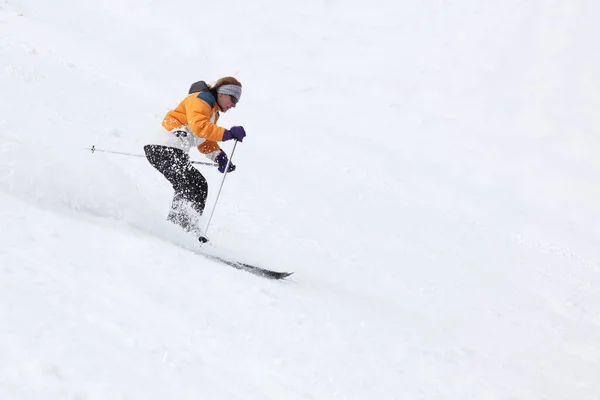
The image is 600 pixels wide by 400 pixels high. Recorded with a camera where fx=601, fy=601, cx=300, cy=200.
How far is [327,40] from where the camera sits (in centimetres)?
1838

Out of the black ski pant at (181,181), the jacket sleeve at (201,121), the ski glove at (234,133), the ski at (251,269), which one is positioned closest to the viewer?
the ski at (251,269)

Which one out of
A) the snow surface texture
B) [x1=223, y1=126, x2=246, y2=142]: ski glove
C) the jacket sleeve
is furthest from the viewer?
[x1=223, y1=126, x2=246, y2=142]: ski glove

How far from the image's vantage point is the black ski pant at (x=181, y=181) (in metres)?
6.49

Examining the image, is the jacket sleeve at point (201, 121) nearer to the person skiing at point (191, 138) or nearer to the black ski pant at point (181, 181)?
the person skiing at point (191, 138)

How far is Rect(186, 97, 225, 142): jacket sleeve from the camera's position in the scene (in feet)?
20.1

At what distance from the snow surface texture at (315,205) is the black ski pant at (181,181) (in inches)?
16.7

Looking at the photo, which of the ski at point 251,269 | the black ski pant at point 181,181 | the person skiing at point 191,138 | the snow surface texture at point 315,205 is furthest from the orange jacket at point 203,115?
the ski at point 251,269

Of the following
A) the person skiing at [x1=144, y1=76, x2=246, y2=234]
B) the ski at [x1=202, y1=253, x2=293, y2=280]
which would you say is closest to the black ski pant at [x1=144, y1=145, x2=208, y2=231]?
the person skiing at [x1=144, y1=76, x2=246, y2=234]

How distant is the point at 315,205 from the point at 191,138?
3.83 meters

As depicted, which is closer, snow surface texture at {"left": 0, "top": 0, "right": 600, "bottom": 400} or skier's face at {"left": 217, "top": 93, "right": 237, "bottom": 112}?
snow surface texture at {"left": 0, "top": 0, "right": 600, "bottom": 400}

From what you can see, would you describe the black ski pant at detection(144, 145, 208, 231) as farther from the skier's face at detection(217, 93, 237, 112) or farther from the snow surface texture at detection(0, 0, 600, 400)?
the skier's face at detection(217, 93, 237, 112)

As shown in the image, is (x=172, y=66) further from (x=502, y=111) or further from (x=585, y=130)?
(x=585, y=130)

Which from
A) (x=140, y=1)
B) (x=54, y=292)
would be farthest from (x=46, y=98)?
(x=140, y=1)

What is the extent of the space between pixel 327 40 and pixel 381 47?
65.2 inches
